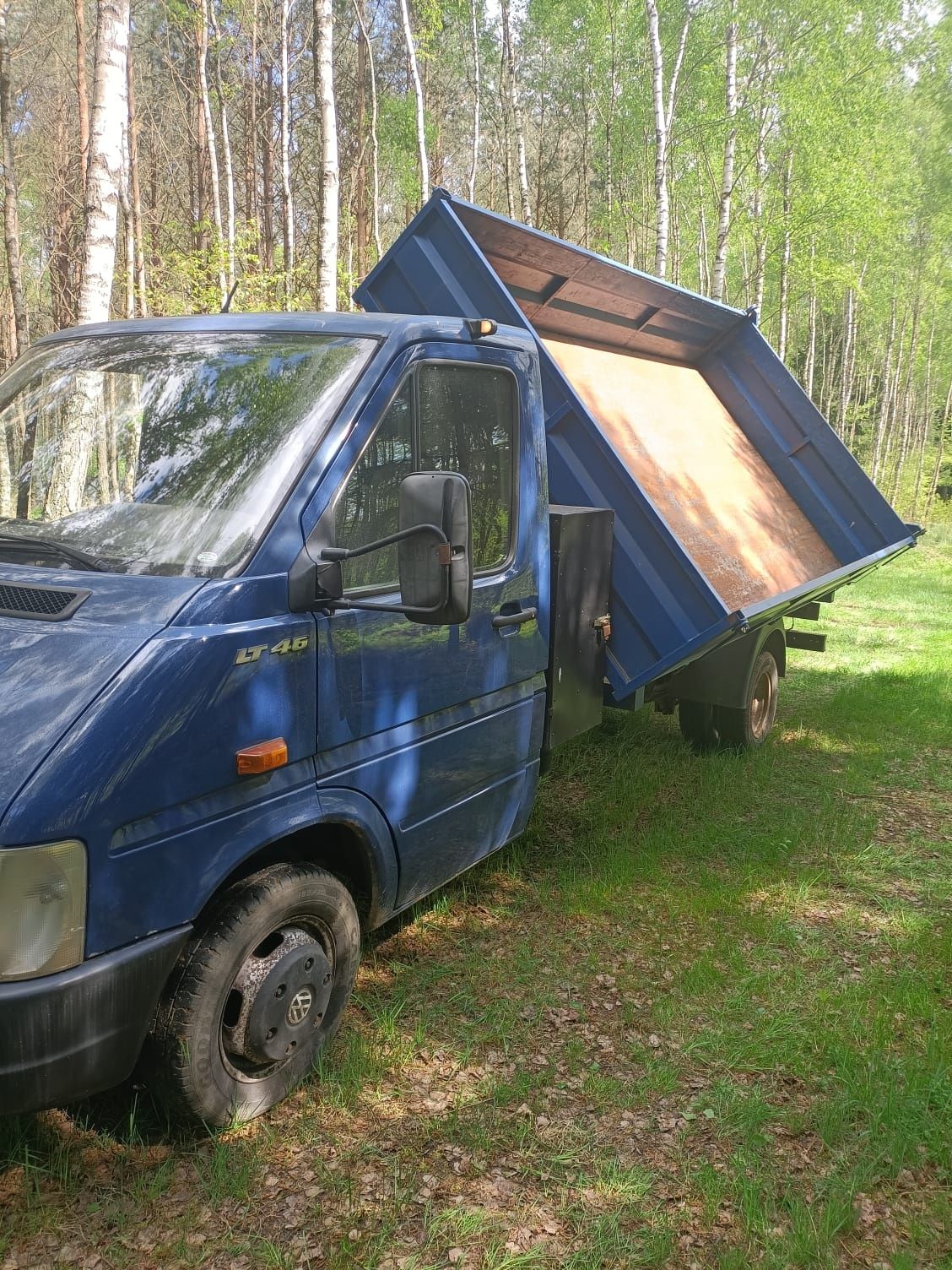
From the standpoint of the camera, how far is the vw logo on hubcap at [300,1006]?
2.90 m

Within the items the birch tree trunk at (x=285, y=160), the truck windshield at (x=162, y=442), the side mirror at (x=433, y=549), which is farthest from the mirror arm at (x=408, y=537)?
the birch tree trunk at (x=285, y=160)

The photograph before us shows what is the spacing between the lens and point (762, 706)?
6.85 metres

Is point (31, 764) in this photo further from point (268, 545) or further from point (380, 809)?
point (380, 809)

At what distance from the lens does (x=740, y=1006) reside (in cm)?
368

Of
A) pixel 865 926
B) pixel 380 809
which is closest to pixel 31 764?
pixel 380 809

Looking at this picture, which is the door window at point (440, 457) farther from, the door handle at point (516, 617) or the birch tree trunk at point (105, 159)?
the birch tree trunk at point (105, 159)

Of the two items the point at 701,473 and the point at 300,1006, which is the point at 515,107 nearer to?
the point at 701,473

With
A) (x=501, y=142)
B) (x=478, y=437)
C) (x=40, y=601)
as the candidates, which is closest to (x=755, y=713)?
(x=478, y=437)

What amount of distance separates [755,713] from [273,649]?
4.82 m

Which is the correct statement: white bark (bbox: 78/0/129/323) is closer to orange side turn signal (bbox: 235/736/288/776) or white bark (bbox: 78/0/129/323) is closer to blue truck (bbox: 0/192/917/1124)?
blue truck (bbox: 0/192/917/1124)

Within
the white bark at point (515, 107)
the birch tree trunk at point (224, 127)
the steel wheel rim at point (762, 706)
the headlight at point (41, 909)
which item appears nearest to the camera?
the headlight at point (41, 909)

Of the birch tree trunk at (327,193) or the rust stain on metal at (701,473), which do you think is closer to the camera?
the rust stain on metal at (701,473)

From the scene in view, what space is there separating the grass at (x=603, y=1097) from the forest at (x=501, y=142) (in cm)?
961

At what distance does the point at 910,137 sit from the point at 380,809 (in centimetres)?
3108
